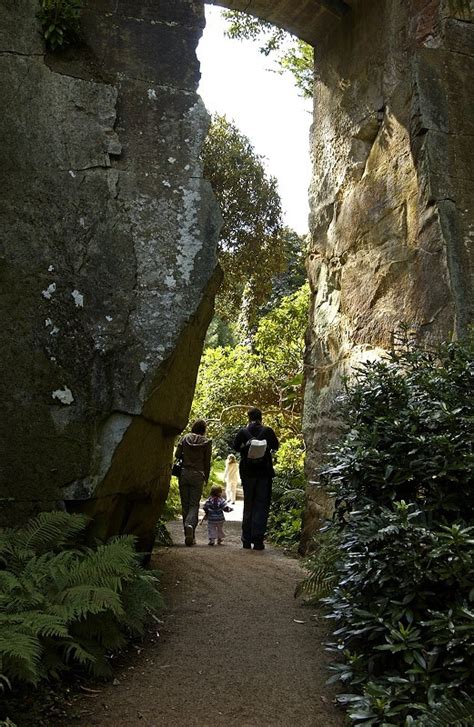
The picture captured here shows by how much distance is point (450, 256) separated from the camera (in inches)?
252

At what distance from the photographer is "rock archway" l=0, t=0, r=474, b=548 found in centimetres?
530

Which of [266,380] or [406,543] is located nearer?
[406,543]

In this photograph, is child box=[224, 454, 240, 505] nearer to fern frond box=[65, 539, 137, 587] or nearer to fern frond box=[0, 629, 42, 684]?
fern frond box=[65, 539, 137, 587]

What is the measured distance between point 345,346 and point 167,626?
13.5 ft

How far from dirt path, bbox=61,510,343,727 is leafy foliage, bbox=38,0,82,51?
15.9ft

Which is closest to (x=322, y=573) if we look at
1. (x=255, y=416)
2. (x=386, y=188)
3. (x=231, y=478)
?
(x=255, y=416)

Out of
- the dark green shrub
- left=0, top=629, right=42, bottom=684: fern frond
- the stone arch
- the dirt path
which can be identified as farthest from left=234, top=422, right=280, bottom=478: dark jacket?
left=0, top=629, right=42, bottom=684: fern frond

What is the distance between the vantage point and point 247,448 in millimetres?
8891

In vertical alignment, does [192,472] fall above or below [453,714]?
above

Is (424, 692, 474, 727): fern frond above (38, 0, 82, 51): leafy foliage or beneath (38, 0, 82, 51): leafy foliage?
beneath

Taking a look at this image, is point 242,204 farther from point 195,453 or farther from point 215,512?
point 215,512

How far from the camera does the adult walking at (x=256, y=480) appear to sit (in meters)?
8.88

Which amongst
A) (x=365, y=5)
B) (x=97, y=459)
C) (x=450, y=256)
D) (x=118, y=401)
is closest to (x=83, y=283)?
(x=118, y=401)

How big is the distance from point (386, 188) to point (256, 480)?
3.90 meters
